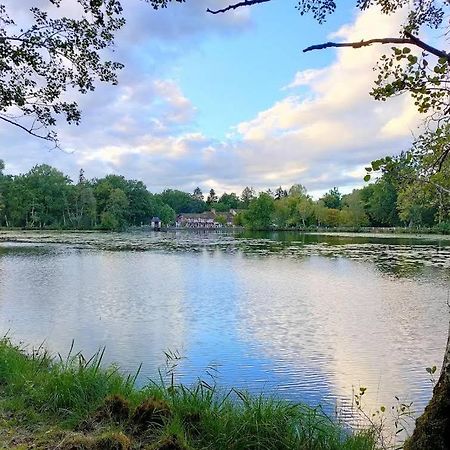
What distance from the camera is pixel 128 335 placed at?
11438 mm

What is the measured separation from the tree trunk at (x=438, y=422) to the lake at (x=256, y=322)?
13.5 ft

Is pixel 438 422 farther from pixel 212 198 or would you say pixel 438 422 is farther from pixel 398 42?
pixel 212 198

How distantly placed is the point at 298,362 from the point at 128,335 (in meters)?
4.30

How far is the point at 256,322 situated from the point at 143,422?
8.71 metres

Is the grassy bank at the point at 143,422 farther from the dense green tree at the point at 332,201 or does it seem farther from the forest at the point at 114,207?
the dense green tree at the point at 332,201

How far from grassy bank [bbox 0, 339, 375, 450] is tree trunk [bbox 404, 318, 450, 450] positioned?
1339 mm

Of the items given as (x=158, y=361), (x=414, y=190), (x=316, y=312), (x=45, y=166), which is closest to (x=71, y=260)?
(x=316, y=312)

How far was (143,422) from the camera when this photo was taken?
4648 mm

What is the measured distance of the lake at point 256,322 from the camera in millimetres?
8617

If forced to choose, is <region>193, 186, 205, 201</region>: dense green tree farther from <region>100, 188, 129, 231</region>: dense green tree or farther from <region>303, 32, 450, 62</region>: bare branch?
<region>303, 32, 450, 62</region>: bare branch

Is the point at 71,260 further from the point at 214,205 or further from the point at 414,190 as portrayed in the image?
the point at 214,205

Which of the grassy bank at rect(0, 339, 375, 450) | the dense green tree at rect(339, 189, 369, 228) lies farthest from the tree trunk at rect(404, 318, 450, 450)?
the dense green tree at rect(339, 189, 369, 228)

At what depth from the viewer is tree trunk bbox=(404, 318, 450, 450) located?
3094mm

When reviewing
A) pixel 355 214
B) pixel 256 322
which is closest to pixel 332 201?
pixel 355 214
